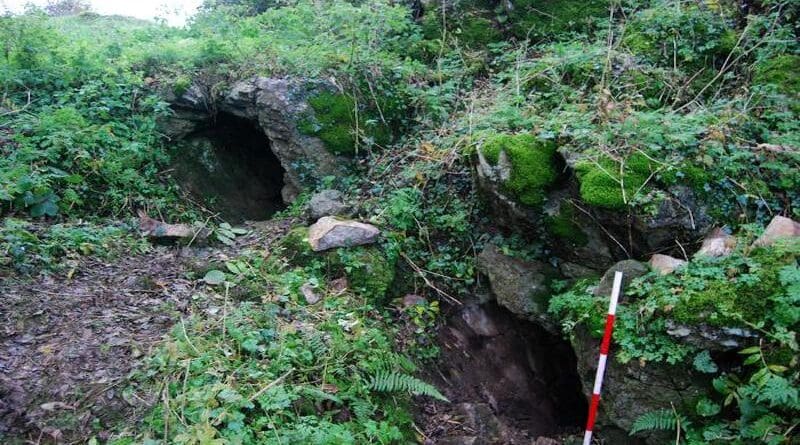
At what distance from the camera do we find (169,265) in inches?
216

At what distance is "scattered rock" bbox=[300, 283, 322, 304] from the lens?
16.8 feet

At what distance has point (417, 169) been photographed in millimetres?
6461

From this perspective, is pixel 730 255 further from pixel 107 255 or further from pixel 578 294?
pixel 107 255

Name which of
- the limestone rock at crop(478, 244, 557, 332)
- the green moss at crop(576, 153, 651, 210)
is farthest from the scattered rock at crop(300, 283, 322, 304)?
the green moss at crop(576, 153, 651, 210)

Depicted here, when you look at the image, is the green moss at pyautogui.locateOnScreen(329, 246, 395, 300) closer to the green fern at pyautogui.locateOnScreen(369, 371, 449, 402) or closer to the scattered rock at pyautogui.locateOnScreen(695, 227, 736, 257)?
the green fern at pyautogui.locateOnScreen(369, 371, 449, 402)

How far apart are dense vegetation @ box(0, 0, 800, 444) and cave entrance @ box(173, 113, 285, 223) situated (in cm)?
35

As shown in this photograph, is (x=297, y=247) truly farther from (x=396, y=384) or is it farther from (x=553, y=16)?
(x=553, y=16)

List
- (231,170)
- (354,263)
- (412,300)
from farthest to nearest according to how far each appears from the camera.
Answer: (231,170)
(412,300)
(354,263)

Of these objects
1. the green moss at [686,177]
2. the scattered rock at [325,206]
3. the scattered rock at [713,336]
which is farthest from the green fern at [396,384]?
the green moss at [686,177]

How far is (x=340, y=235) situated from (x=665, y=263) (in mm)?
3158

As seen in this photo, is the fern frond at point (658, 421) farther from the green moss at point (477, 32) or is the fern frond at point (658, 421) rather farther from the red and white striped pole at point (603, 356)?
the green moss at point (477, 32)

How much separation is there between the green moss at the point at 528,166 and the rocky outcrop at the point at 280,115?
8.56 feet

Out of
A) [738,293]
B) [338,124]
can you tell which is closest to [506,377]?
[738,293]

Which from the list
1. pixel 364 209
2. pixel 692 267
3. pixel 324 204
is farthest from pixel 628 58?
pixel 324 204
